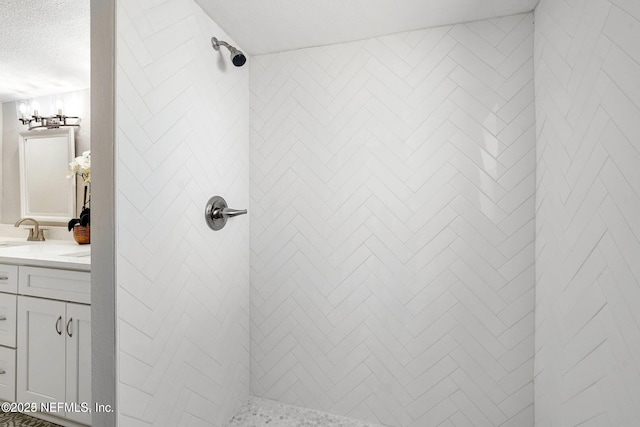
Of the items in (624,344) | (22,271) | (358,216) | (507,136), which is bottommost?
(624,344)

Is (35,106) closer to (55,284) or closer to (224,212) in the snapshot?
(55,284)

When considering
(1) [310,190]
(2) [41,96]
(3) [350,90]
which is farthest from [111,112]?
(2) [41,96]

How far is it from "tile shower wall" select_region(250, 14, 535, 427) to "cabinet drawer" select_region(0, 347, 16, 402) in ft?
4.37

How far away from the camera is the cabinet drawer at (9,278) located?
1726 mm

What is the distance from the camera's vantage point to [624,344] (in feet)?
2.83

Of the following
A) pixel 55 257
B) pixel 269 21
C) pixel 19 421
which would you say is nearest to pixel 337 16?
pixel 269 21

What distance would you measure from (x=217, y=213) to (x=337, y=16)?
1.21 m

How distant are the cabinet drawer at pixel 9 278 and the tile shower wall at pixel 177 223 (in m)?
1.09

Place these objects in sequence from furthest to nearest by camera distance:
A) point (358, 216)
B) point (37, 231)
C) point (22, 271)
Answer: point (37, 231) → point (358, 216) → point (22, 271)

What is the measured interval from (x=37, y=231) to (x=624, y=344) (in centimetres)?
Answer: 352

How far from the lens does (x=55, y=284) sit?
1.61m

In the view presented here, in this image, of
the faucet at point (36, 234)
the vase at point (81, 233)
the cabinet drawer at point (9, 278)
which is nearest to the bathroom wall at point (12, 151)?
the faucet at point (36, 234)

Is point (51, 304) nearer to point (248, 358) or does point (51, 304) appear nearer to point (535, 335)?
point (248, 358)

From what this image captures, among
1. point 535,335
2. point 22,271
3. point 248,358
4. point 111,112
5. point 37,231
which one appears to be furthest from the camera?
point 37,231
